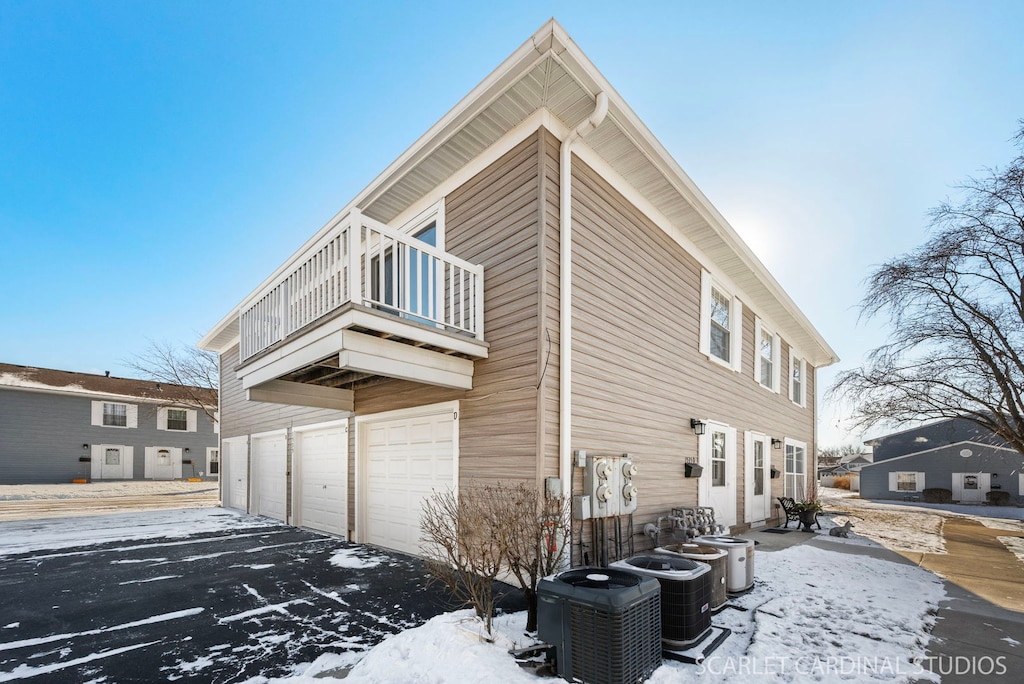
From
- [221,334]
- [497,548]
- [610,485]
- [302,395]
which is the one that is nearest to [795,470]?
[610,485]

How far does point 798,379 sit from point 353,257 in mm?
14022

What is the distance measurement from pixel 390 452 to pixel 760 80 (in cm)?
836

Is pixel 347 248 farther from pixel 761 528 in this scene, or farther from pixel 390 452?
pixel 761 528

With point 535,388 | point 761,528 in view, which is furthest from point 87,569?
point 761,528

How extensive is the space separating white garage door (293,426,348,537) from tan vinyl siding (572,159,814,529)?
15.4 ft

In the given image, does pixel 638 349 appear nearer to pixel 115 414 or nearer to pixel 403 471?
pixel 403 471

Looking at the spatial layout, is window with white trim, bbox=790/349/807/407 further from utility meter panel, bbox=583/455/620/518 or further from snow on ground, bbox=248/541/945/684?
utility meter panel, bbox=583/455/620/518

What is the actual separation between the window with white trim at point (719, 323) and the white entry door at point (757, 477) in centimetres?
185

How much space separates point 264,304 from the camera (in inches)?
255

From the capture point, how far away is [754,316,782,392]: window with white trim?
1102 cm

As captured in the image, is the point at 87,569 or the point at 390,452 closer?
the point at 87,569

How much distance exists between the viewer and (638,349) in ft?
22.4

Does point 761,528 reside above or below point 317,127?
below

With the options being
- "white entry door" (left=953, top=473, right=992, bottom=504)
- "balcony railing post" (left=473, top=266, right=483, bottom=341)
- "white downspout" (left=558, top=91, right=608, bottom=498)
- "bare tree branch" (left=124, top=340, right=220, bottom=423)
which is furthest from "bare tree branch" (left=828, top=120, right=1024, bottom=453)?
"bare tree branch" (left=124, top=340, right=220, bottom=423)
